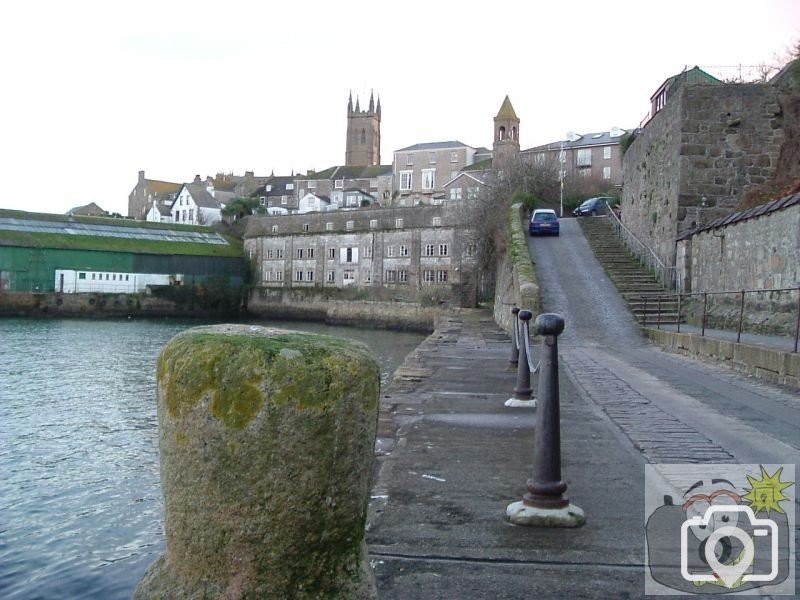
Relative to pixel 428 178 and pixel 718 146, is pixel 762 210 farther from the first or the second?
pixel 428 178

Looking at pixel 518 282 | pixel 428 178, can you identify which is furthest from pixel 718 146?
pixel 428 178

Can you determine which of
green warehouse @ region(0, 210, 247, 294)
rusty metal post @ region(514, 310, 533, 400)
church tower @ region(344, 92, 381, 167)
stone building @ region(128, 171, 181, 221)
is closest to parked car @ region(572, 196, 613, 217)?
rusty metal post @ region(514, 310, 533, 400)

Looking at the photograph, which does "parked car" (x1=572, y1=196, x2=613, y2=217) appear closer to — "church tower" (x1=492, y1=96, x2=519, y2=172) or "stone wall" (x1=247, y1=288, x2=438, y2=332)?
"stone wall" (x1=247, y1=288, x2=438, y2=332)

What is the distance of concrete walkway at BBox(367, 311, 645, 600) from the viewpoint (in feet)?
13.1

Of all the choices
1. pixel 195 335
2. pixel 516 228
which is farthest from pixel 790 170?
pixel 195 335

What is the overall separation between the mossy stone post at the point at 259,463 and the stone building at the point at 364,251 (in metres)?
64.0

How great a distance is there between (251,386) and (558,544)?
2580 millimetres

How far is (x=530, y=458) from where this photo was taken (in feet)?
22.1

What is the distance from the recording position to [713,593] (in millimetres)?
3795

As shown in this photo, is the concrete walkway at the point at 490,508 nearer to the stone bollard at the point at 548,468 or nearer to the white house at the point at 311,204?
the stone bollard at the point at 548,468

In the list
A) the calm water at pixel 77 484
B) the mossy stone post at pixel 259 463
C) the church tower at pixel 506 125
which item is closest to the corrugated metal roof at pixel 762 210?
the calm water at pixel 77 484

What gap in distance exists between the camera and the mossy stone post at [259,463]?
9.03ft

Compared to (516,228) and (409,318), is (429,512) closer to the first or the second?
(516,228)

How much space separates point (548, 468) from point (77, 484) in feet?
29.8
